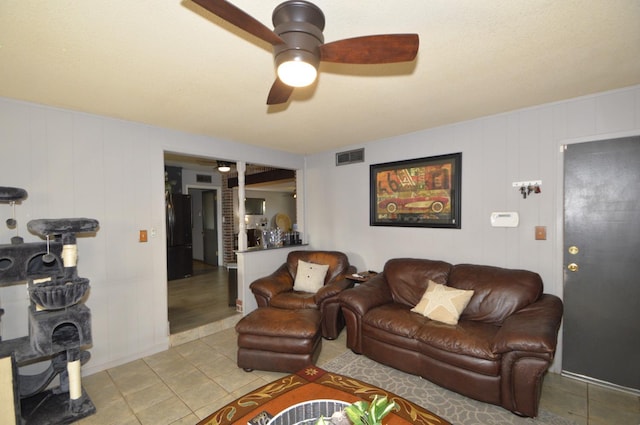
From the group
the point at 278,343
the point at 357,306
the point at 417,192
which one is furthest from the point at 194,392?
the point at 417,192

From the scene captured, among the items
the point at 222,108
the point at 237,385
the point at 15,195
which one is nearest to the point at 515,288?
the point at 237,385

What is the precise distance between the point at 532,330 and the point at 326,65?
2.40 metres

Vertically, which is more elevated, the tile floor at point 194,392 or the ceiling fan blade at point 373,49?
the ceiling fan blade at point 373,49

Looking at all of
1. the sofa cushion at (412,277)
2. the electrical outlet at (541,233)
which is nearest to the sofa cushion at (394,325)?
the sofa cushion at (412,277)

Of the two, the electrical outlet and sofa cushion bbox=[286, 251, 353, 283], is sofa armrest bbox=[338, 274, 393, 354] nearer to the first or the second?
sofa cushion bbox=[286, 251, 353, 283]

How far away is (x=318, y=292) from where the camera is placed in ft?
11.0

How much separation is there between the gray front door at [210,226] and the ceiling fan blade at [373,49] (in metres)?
6.75

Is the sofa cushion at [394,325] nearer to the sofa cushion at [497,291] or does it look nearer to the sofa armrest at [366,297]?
the sofa armrest at [366,297]

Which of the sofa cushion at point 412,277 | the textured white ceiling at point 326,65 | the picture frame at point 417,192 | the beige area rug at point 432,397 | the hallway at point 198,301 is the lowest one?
the beige area rug at point 432,397

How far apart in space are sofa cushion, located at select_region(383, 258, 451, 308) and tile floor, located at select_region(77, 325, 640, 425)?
907mm

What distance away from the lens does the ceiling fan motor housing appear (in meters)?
1.29

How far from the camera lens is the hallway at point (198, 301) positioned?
12.3ft

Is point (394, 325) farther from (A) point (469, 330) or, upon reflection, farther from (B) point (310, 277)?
(B) point (310, 277)

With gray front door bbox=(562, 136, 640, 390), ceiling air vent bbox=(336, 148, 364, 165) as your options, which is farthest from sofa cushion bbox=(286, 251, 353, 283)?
gray front door bbox=(562, 136, 640, 390)
